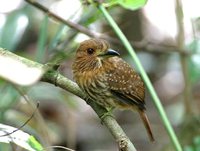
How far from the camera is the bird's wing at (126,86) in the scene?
3188 mm

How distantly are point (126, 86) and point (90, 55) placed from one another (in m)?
0.26

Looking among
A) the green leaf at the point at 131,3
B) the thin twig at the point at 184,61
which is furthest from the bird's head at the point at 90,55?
the thin twig at the point at 184,61

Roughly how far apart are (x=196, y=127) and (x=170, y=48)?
0.74m

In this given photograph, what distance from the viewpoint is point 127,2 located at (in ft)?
8.42

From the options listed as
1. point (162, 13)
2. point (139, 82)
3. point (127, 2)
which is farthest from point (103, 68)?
point (162, 13)

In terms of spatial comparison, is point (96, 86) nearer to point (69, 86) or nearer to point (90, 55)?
point (90, 55)

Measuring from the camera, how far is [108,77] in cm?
323

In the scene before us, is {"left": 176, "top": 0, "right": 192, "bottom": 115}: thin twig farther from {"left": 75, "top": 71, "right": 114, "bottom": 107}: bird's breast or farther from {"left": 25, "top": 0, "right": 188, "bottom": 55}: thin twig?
{"left": 75, "top": 71, "right": 114, "bottom": 107}: bird's breast

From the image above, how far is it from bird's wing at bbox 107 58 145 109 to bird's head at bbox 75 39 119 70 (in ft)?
0.32

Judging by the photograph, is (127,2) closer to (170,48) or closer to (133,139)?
(170,48)

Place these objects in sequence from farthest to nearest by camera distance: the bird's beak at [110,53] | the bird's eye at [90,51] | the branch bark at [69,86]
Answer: the bird's eye at [90,51]
the bird's beak at [110,53]
the branch bark at [69,86]

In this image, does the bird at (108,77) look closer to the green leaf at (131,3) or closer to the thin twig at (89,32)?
the thin twig at (89,32)

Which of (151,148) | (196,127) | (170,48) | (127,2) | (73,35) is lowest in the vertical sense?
(151,148)

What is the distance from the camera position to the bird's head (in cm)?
314
